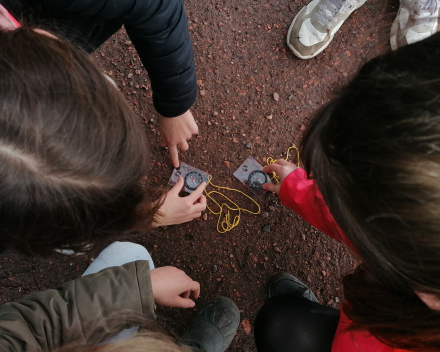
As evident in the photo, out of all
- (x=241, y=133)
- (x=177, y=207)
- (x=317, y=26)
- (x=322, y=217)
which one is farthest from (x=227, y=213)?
(x=317, y=26)

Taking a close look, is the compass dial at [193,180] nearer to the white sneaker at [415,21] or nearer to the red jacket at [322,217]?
the red jacket at [322,217]

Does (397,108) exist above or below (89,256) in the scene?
above

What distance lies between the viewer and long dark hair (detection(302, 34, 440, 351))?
0.68 meters

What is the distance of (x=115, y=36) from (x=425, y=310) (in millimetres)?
1987

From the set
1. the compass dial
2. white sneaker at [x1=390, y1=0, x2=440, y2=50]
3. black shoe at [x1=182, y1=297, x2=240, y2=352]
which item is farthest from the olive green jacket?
white sneaker at [x1=390, y1=0, x2=440, y2=50]

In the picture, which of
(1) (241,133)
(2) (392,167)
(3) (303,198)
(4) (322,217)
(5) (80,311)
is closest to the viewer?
(2) (392,167)

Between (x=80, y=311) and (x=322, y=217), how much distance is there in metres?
0.95

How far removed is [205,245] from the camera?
173 centimetres

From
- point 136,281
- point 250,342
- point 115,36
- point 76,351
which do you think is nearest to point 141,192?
point 136,281

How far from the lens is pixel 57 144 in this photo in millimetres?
771

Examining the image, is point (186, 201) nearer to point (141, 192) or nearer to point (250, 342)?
point (141, 192)

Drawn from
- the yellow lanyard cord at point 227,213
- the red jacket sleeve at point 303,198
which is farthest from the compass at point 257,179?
the red jacket sleeve at point 303,198

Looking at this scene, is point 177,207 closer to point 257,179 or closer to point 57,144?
point 257,179

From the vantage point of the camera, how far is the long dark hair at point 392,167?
2.22 feet
